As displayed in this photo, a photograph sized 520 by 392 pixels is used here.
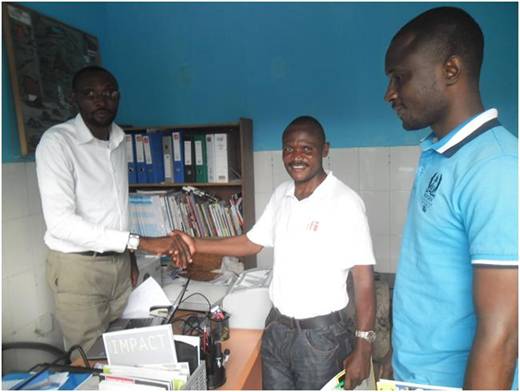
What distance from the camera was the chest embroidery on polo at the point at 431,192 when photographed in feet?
2.78

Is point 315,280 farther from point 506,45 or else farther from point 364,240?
point 506,45

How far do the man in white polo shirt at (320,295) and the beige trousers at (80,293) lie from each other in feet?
2.84

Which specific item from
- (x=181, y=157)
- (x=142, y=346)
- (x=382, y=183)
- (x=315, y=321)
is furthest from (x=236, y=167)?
(x=142, y=346)

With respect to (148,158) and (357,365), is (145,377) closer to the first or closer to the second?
(357,365)

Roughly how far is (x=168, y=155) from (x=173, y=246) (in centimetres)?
122

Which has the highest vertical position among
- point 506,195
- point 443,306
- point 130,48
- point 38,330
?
point 130,48

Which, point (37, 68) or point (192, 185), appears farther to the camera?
point (192, 185)

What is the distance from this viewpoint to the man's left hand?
4.52 ft

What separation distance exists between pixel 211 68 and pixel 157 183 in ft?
3.39

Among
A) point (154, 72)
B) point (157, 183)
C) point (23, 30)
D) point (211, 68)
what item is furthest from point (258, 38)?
point (23, 30)

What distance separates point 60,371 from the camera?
1.23 meters

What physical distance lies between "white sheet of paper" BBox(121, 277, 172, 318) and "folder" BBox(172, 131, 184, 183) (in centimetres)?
130

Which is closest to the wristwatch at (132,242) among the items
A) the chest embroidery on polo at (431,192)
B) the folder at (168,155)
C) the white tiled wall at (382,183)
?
the folder at (168,155)

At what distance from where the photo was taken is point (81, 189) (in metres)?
1.77
